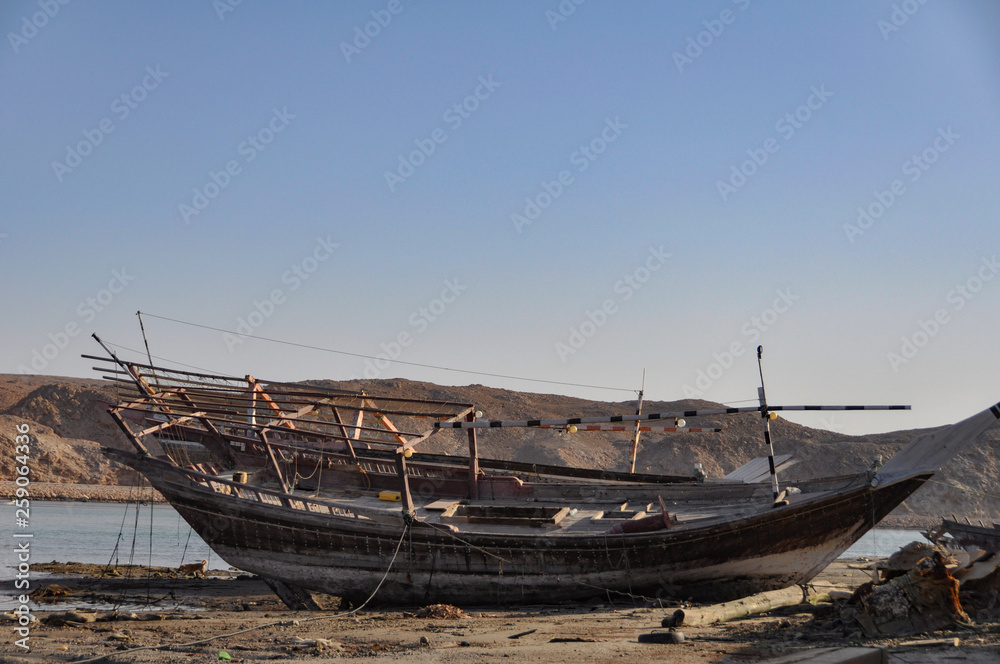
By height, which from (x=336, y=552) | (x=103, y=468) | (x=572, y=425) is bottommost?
(x=336, y=552)

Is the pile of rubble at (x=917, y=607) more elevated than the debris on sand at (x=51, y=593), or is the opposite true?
the debris on sand at (x=51, y=593)

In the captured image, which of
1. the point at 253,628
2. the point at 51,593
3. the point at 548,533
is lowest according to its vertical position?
the point at 253,628

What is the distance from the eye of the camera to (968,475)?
63.9 meters

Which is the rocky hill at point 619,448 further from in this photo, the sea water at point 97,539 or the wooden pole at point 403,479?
the wooden pole at point 403,479

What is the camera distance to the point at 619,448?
246 ft

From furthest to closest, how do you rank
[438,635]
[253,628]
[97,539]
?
[97,539]
[253,628]
[438,635]

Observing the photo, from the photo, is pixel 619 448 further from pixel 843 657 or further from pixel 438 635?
pixel 843 657

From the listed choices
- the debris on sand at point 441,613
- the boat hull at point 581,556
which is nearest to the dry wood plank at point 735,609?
the boat hull at point 581,556

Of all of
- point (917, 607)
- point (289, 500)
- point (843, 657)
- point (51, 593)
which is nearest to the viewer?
point (843, 657)

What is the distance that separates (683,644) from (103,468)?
65788 mm

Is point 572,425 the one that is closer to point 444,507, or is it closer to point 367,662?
point 444,507

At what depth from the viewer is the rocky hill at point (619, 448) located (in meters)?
63.3

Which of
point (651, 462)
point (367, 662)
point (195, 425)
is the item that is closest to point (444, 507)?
point (367, 662)

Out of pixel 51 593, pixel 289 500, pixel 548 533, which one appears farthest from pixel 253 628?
pixel 51 593
